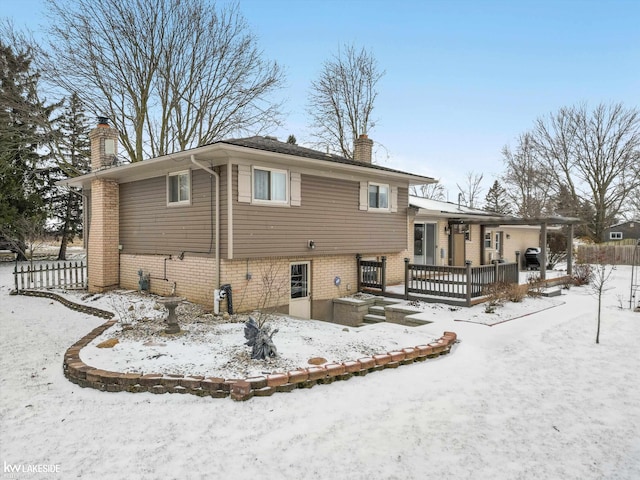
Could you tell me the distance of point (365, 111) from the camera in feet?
84.7

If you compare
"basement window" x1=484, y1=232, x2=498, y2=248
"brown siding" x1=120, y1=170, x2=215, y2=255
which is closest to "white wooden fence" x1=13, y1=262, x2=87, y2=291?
"brown siding" x1=120, y1=170, x2=215, y2=255

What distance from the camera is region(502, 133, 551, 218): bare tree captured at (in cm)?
3145

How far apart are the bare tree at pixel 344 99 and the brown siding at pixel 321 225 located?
45.9 feet

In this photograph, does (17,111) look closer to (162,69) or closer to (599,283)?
(162,69)

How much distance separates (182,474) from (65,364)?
11.0 feet

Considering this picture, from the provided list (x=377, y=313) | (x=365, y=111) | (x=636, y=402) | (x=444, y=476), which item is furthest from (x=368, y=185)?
(x=365, y=111)

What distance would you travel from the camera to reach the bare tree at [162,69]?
15750 millimetres

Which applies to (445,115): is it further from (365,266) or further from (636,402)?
(636,402)

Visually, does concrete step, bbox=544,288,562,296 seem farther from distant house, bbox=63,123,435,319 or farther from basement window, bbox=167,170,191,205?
basement window, bbox=167,170,191,205

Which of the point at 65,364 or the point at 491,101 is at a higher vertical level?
the point at 491,101

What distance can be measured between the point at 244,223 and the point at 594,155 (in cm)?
3263

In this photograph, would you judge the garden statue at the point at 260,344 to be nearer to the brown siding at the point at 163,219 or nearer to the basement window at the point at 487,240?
the brown siding at the point at 163,219

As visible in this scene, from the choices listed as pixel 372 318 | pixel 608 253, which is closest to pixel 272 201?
pixel 372 318

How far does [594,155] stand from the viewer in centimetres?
3014
